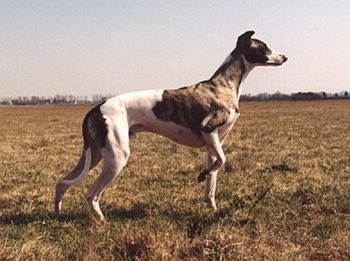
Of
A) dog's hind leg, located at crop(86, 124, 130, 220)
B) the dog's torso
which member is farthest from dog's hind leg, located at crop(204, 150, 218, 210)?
dog's hind leg, located at crop(86, 124, 130, 220)

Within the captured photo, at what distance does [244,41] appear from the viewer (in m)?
7.80

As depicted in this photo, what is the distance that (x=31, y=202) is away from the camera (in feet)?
27.2

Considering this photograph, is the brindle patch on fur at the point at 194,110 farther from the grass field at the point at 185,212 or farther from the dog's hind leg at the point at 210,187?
the grass field at the point at 185,212

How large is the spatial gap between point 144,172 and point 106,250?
6023 millimetres

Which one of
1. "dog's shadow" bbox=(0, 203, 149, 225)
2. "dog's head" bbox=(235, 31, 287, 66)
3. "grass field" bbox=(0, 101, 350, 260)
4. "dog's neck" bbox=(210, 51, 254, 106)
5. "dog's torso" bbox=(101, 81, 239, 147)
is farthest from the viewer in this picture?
"dog's head" bbox=(235, 31, 287, 66)

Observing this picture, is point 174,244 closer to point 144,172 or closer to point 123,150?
point 123,150

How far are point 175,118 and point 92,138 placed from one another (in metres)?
1.16

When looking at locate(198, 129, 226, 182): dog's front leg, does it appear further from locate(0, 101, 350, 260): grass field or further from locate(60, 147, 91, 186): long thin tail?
locate(60, 147, 91, 186): long thin tail

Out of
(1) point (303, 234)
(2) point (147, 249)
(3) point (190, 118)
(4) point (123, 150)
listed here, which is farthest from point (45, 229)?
(1) point (303, 234)

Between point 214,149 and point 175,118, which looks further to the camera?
point 214,149

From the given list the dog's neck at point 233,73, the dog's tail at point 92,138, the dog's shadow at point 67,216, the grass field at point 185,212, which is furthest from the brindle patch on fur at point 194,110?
the dog's shadow at point 67,216

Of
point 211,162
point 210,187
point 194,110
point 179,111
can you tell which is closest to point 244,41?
point 194,110

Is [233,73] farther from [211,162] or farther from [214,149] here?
[211,162]

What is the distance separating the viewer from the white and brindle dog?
695 centimetres
